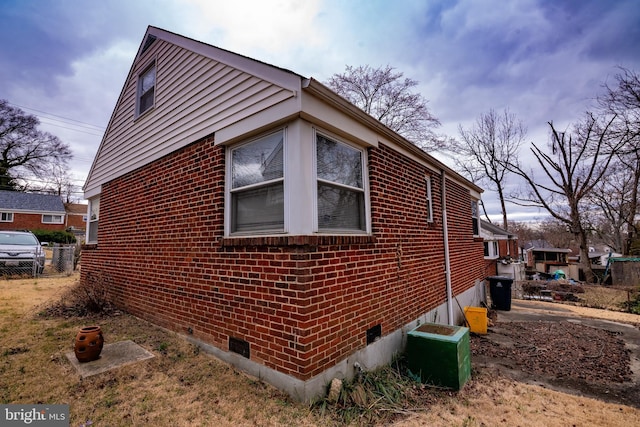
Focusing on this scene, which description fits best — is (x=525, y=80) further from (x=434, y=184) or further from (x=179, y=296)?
(x=179, y=296)

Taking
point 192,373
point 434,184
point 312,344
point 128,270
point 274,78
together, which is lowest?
point 192,373

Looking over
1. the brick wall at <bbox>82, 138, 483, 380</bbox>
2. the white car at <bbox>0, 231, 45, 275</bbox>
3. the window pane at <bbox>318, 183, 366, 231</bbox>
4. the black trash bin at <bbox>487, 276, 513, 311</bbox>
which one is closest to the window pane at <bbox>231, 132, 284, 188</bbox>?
the brick wall at <bbox>82, 138, 483, 380</bbox>

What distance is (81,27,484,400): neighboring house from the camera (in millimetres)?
3141

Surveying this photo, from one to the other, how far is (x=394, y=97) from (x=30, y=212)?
3860 centimetres

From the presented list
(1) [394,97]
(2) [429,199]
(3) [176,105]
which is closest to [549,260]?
(1) [394,97]

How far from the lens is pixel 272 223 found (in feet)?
11.3

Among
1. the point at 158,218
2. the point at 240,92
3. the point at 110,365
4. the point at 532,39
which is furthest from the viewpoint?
the point at 532,39

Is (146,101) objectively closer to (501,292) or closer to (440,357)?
→ (440,357)

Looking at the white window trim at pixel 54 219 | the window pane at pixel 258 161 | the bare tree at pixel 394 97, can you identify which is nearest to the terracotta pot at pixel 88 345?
the window pane at pixel 258 161

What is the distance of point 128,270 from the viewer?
19.7 ft

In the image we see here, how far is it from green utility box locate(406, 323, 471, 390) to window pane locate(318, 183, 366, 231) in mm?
1738

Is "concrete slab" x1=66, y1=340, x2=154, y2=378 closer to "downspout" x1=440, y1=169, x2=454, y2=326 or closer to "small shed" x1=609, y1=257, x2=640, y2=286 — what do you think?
"downspout" x1=440, y1=169, x2=454, y2=326

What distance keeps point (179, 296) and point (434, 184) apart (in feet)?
18.4

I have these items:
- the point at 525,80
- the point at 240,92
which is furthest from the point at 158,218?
the point at 525,80
